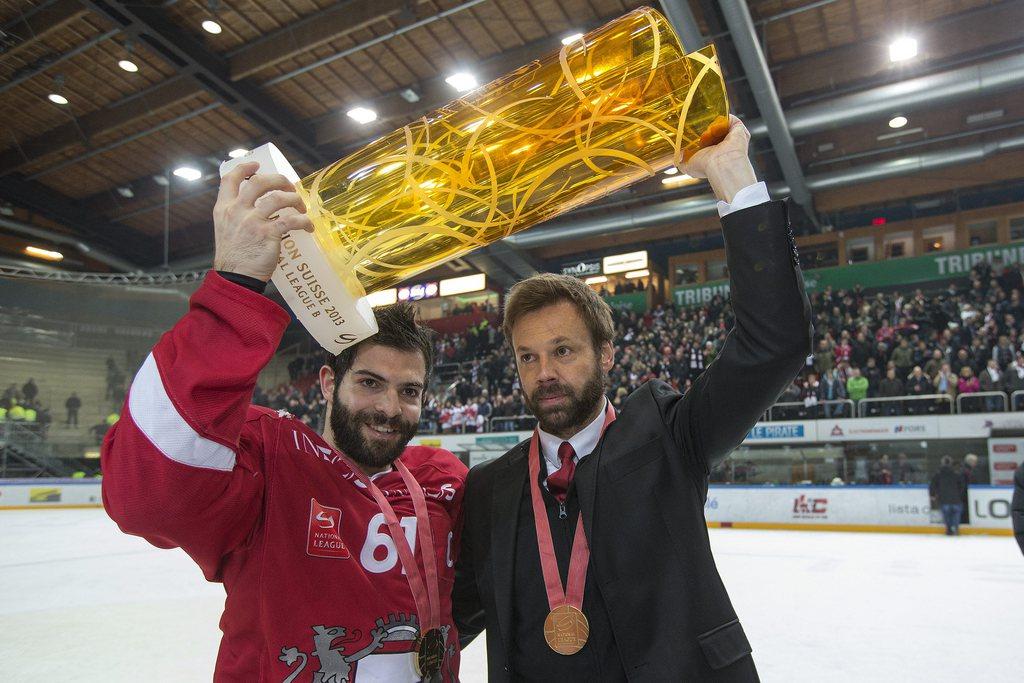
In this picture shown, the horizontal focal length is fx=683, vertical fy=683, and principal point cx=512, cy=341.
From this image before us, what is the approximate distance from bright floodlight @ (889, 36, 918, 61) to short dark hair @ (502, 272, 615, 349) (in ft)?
38.7

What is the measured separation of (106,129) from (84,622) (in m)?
12.0

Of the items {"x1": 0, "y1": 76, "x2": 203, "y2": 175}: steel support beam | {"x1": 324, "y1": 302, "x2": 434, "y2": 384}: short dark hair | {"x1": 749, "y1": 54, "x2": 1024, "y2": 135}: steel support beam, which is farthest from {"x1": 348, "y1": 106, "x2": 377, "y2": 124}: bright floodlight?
{"x1": 324, "y1": 302, "x2": 434, "y2": 384}: short dark hair

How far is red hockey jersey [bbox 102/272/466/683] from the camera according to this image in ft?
2.86

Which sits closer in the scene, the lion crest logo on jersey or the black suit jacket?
the black suit jacket

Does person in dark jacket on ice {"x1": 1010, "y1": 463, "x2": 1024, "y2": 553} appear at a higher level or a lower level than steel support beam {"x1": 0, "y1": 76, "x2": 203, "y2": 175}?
lower

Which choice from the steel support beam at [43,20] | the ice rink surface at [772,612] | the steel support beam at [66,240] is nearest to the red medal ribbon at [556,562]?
the ice rink surface at [772,612]

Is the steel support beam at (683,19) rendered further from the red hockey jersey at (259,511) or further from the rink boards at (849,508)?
the red hockey jersey at (259,511)

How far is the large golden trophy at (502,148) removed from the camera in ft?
3.58

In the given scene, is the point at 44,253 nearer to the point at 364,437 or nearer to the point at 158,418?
the point at 364,437

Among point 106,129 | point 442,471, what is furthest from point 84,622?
point 106,129

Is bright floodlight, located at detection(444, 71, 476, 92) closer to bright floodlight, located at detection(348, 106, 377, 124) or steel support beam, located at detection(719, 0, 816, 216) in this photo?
bright floodlight, located at detection(348, 106, 377, 124)

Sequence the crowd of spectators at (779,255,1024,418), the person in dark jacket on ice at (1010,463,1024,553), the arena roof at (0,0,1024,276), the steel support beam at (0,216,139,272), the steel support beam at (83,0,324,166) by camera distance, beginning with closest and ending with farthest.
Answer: the person in dark jacket on ice at (1010,463,1024,553) < the steel support beam at (83,0,324,166) < the arena roof at (0,0,1024,276) < the crowd of spectators at (779,255,1024,418) < the steel support beam at (0,216,139,272)

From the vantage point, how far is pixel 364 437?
5.16 feet

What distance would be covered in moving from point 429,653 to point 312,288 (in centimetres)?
84
